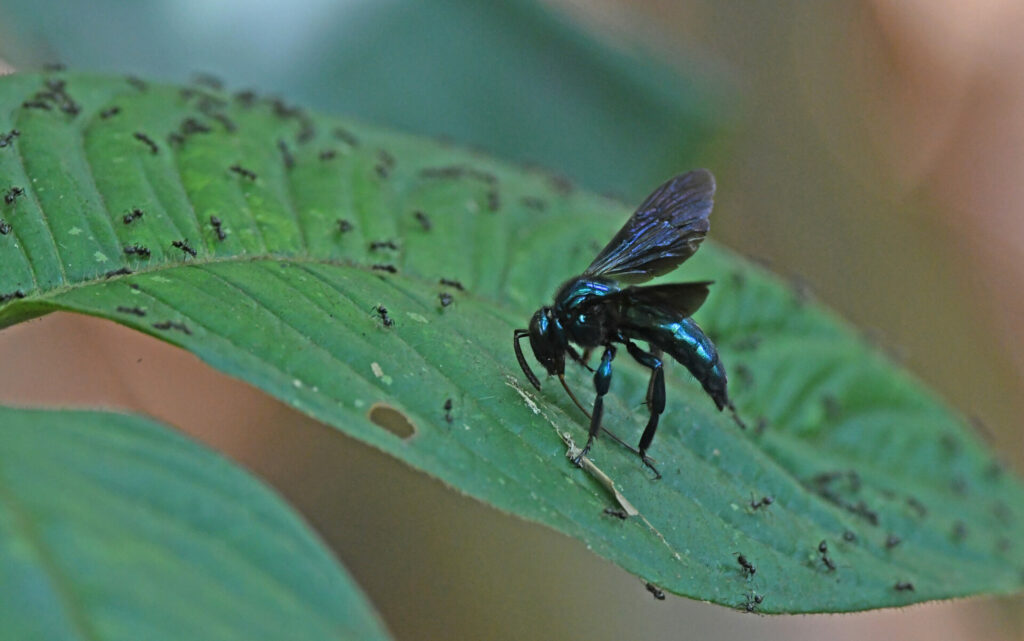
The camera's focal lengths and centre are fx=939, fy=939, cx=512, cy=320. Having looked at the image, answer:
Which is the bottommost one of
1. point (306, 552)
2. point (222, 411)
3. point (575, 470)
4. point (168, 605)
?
point (168, 605)

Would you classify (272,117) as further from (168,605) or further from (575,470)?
(168,605)

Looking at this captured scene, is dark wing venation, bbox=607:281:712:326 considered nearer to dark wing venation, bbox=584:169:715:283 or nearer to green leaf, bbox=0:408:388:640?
dark wing venation, bbox=584:169:715:283

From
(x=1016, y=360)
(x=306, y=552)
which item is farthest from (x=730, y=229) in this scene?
(x=306, y=552)

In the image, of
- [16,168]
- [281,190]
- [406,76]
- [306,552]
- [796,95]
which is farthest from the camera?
[796,95]

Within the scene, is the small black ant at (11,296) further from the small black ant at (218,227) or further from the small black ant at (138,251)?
the small black ant at (218,227)

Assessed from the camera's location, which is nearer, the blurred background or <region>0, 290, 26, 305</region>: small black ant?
<region>0, 290, 26, 305</region>: small black ant

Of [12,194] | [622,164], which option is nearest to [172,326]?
[12,194]

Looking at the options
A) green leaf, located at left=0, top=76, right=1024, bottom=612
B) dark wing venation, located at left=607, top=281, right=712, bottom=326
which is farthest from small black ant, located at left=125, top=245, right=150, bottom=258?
dark wing venation, located at left=607, top=281, right=712, bottom=326
